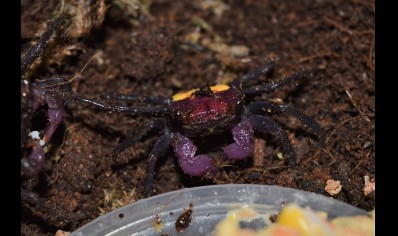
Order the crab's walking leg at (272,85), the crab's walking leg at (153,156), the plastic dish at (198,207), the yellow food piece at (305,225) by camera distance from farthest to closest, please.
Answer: the crab's walking leg at (272,85), the crab's walking leg at (153,156), the plastic dish at (198,207), the yellow food piece at (305,225)

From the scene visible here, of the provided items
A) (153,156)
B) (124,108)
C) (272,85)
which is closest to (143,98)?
(124,108)

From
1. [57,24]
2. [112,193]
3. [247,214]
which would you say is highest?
[57,24]

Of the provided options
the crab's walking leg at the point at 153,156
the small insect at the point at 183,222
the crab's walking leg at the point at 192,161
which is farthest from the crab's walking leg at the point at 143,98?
the small insect at the point at 183,222

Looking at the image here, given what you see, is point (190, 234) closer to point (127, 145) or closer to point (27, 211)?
point (127, 145)

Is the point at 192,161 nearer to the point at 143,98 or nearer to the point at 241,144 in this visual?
the point at 241,144

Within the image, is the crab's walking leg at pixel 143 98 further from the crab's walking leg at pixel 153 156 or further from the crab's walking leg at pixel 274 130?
the crab's walking leg at pixel 274 130
